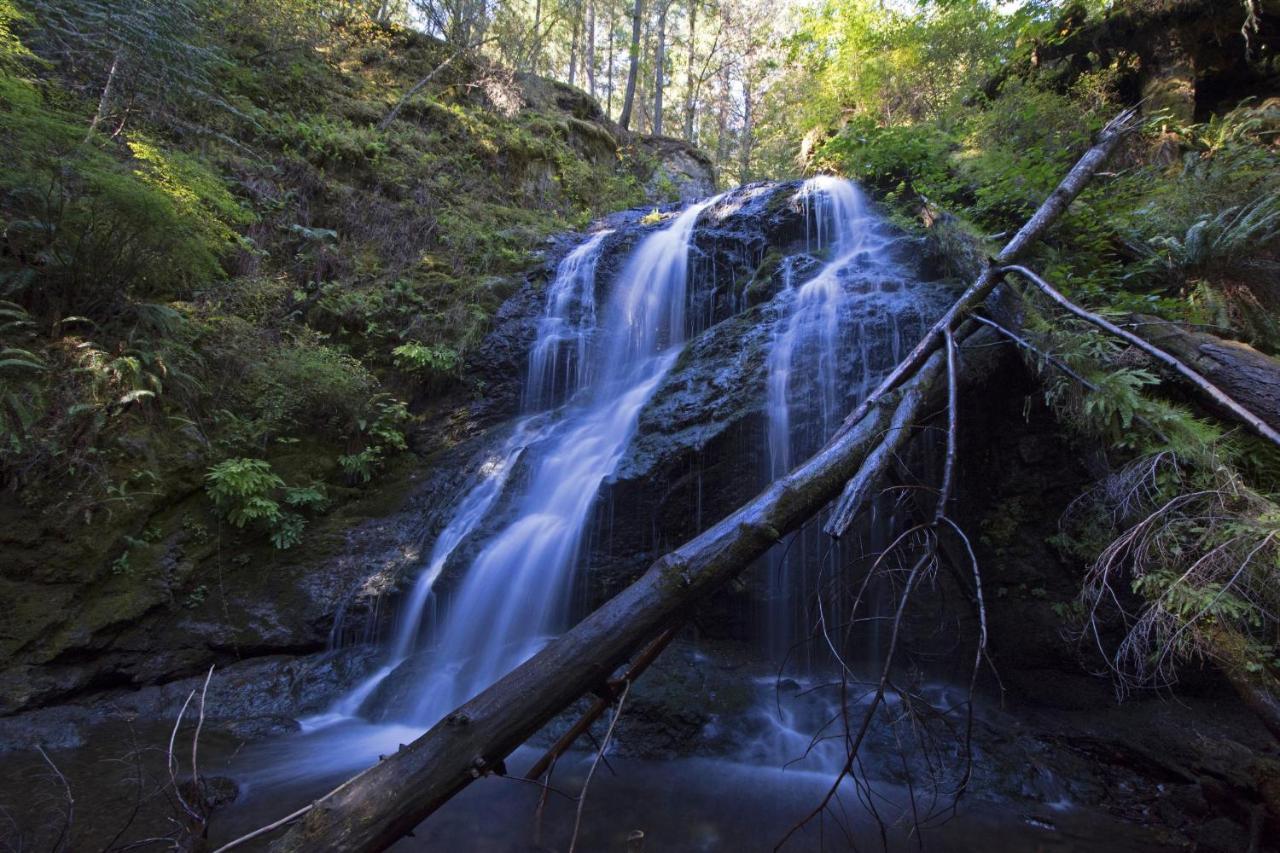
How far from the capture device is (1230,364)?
3.51 meters

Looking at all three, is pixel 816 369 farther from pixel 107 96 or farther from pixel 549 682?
pixel 107 96

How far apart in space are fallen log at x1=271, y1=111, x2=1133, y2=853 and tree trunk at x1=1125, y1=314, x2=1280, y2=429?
1.83m

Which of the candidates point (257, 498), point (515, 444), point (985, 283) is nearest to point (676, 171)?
point (515, 444)

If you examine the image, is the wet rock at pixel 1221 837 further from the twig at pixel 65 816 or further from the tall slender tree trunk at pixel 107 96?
the tall slender tree trunk at pixel 107 96

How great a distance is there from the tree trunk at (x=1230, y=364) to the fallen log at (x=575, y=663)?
1830mm

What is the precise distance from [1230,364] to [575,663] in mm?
4268

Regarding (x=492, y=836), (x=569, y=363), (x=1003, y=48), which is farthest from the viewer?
(x=1003, y=48)

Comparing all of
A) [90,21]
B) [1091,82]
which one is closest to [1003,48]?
[1091,82]

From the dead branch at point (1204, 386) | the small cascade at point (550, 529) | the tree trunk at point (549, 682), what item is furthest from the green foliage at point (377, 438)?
the dead branch at point (1204, 386)

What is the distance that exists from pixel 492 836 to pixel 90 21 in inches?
352

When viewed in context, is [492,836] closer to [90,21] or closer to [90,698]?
[90,698]

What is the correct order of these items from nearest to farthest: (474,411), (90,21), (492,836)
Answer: (492,836) < (90,21) < (474,411)

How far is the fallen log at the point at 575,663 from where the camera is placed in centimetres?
169

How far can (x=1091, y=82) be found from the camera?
26.3ft
